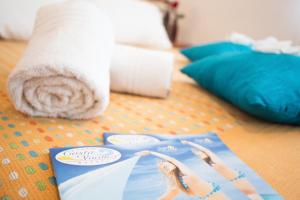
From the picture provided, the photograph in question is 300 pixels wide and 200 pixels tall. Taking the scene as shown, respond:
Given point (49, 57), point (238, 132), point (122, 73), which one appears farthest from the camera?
point (122, 73)

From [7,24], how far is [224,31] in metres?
1.44

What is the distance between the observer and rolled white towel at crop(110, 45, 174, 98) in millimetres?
852

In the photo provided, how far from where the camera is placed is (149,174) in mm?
441

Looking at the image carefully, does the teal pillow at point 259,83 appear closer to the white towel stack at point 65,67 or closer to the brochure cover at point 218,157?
the brochure cover at point 218,157

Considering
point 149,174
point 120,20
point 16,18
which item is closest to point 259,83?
point 149,174

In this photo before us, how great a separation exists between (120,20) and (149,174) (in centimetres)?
116

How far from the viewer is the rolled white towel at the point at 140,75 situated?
2.80 ft

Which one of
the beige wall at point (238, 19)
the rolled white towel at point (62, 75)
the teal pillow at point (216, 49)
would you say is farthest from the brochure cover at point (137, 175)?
the beige wall at point (238, 19)

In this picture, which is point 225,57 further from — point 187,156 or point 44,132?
point 44,132

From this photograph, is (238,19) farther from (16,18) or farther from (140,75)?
(16,18)

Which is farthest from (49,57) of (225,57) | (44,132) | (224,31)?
(224,31)

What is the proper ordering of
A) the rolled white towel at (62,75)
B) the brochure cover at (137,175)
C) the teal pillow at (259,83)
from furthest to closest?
1. the teal pillow at (259,83)
2. the rolled white towel at (62,75)
3. the brochure cover at (137,175)

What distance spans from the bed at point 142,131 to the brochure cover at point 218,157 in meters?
0.03

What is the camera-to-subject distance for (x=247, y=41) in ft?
4.51
